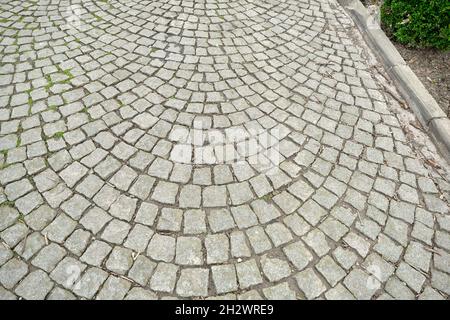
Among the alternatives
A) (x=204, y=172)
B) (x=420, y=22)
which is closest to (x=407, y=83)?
(x=420, y=22)

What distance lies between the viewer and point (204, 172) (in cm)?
330

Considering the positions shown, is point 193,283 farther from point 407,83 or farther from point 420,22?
point 420,22

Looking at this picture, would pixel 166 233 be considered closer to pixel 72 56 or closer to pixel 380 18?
pixel 72 56

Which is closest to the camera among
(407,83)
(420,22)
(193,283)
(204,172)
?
(193,283)

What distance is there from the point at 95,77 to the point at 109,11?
6.53ft

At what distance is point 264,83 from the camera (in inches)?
172

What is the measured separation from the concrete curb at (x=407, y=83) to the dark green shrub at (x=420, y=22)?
10.3 inches

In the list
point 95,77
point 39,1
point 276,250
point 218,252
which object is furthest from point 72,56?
point 276,250

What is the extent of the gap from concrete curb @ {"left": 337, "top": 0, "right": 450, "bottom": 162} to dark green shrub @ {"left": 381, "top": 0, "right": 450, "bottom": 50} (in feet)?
0.86

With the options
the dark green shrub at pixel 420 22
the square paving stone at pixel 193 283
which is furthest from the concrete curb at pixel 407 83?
the square paving stone at pixel 193 283

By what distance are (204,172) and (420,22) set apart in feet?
14.4

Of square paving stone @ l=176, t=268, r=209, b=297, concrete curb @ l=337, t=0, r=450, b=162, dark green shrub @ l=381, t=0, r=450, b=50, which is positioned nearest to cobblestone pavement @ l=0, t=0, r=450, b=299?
square paving stone @ l=176, t=268, r=209, b=297

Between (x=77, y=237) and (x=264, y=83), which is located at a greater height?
(x=264, y=83)

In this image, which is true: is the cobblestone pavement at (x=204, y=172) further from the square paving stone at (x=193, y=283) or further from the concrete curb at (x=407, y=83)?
the concrete curb at (x=407, y=83)
